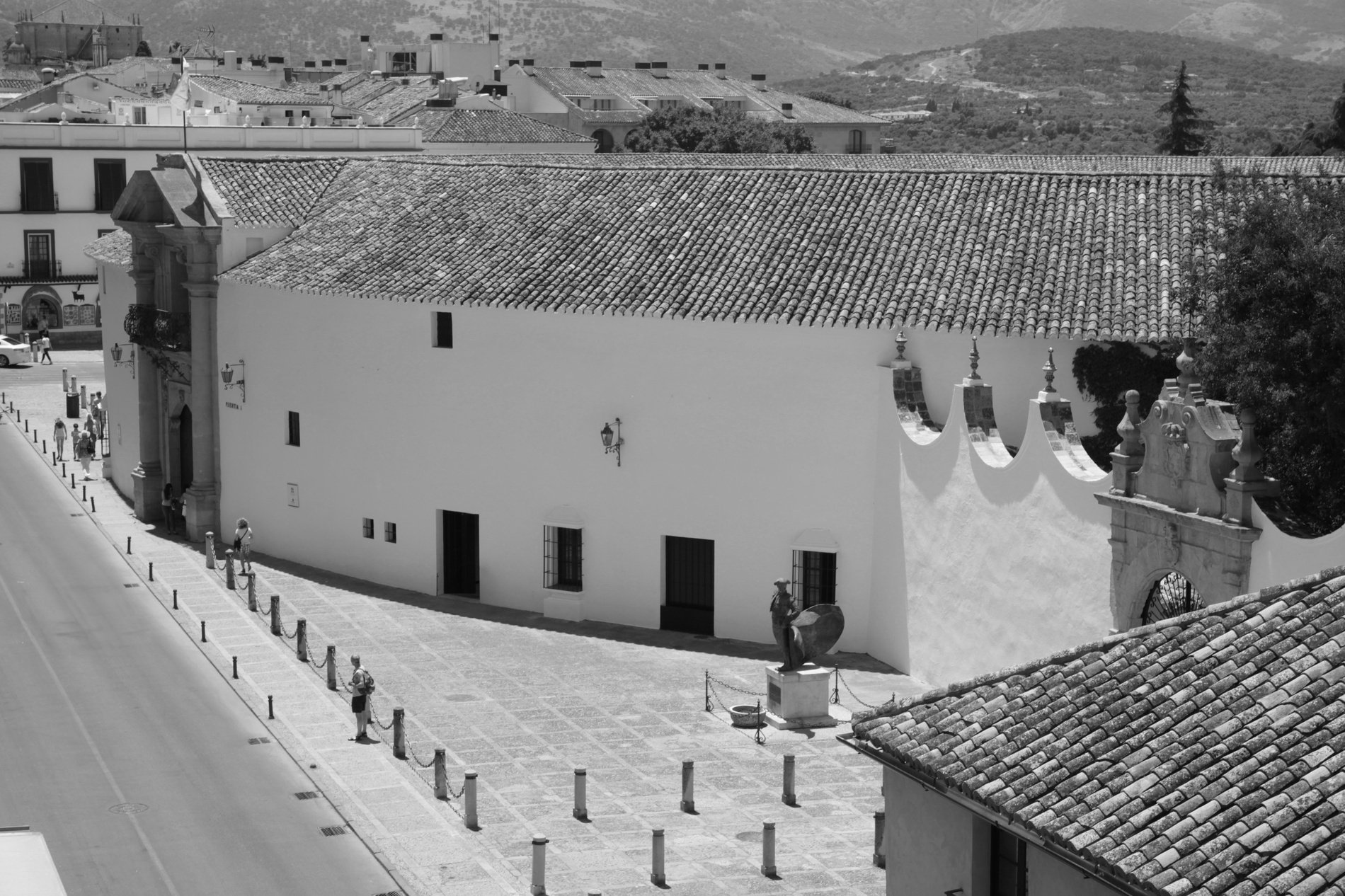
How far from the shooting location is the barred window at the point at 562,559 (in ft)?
114

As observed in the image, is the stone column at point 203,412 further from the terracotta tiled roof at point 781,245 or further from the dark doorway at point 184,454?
the dark doorway at point 184,454

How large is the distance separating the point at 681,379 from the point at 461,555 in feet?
20.2

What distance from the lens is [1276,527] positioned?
23.0 m

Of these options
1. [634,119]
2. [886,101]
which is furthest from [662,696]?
[886,101]

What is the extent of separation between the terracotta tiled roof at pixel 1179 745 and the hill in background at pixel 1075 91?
76.6 metres

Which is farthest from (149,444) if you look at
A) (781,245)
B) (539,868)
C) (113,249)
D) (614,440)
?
(539,868)

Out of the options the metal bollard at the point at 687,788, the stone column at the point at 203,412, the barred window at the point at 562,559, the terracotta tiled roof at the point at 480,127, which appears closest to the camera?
the metal bollard at the point at 687,788

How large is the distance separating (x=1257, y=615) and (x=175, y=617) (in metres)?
23.6

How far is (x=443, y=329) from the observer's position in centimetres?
3584

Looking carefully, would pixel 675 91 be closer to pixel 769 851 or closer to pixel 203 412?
pixel 203 412

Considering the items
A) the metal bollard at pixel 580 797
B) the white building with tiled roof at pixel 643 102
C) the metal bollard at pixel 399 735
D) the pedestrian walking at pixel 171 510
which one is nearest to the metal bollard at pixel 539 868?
the metal bollard at pixel 580 797

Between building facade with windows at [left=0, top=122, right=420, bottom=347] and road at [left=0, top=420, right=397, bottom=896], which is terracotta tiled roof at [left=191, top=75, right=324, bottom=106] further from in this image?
road at [left=0, top=420, right=397, bottom=896]

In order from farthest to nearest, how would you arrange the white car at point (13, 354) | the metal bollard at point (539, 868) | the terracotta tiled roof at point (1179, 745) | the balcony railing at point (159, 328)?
the white car at point (13, 354) < the balcony railing at point (159, 328) < the metal bollard at point (539, 868) < the terracotta tiled roof at point (1179, 745)

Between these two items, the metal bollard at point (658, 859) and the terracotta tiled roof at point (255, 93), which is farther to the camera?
the terracotta tiled roof at point (255, 93)
